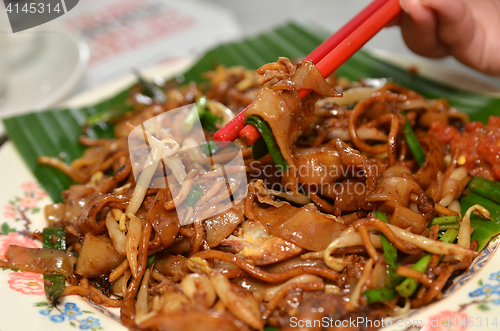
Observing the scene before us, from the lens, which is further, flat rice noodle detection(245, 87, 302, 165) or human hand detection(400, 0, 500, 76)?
human hand detection(400, 0, 500, 76)

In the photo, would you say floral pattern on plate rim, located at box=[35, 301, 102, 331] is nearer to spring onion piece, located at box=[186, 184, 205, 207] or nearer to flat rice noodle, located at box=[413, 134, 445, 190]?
spring onion piece, located at box=[186, 184, 205, 207]

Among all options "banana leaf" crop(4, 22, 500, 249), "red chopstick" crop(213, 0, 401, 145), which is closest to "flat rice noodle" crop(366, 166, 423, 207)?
"banana leaf" crop(4, 22, 500, 249)

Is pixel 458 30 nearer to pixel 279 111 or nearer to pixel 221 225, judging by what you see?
pixel 279 111

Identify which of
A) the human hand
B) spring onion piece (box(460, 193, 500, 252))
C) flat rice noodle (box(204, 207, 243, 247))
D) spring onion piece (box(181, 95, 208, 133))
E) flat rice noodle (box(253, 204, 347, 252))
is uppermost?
the human hand

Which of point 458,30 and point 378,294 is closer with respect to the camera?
point 378,294

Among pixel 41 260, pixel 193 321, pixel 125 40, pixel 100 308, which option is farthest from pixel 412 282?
pixel 125 40

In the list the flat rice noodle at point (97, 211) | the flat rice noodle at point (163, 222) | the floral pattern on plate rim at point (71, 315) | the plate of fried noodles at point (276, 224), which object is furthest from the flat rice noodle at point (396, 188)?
the floral pattern on plate rim at point (71, 315)

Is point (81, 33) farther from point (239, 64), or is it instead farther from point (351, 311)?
point (351, 311)
